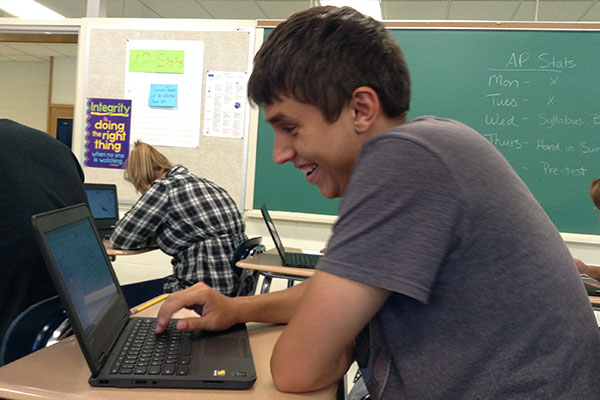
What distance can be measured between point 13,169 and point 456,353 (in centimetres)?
130

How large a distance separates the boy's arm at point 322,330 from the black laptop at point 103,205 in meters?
2.60

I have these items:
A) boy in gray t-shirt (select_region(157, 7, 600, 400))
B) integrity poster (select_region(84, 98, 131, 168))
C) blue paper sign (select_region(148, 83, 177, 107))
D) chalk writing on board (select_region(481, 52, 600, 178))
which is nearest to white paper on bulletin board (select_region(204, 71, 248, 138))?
blue paper sign (select_region(148, 83, 177, 107))

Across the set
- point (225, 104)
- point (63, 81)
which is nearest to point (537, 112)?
point (225, 104)

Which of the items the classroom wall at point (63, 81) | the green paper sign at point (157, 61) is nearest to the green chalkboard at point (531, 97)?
the green paper sign at point (157, 61)

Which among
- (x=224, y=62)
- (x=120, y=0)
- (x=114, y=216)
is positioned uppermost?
(x=120, y=0)

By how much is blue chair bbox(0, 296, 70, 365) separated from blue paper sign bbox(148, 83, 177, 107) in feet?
9.01

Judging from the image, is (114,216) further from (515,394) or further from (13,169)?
(515,394)

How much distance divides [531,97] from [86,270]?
321 cm

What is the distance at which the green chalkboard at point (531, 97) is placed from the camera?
3156 mm

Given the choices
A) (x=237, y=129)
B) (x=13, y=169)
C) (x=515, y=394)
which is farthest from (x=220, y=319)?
(x=237, y=129)

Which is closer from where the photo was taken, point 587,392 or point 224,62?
point 587,392

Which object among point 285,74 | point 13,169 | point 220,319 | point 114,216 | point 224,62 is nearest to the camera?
point 285,74

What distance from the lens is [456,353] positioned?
595mm

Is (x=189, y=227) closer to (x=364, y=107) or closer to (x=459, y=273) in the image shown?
(x=364, y=107)
